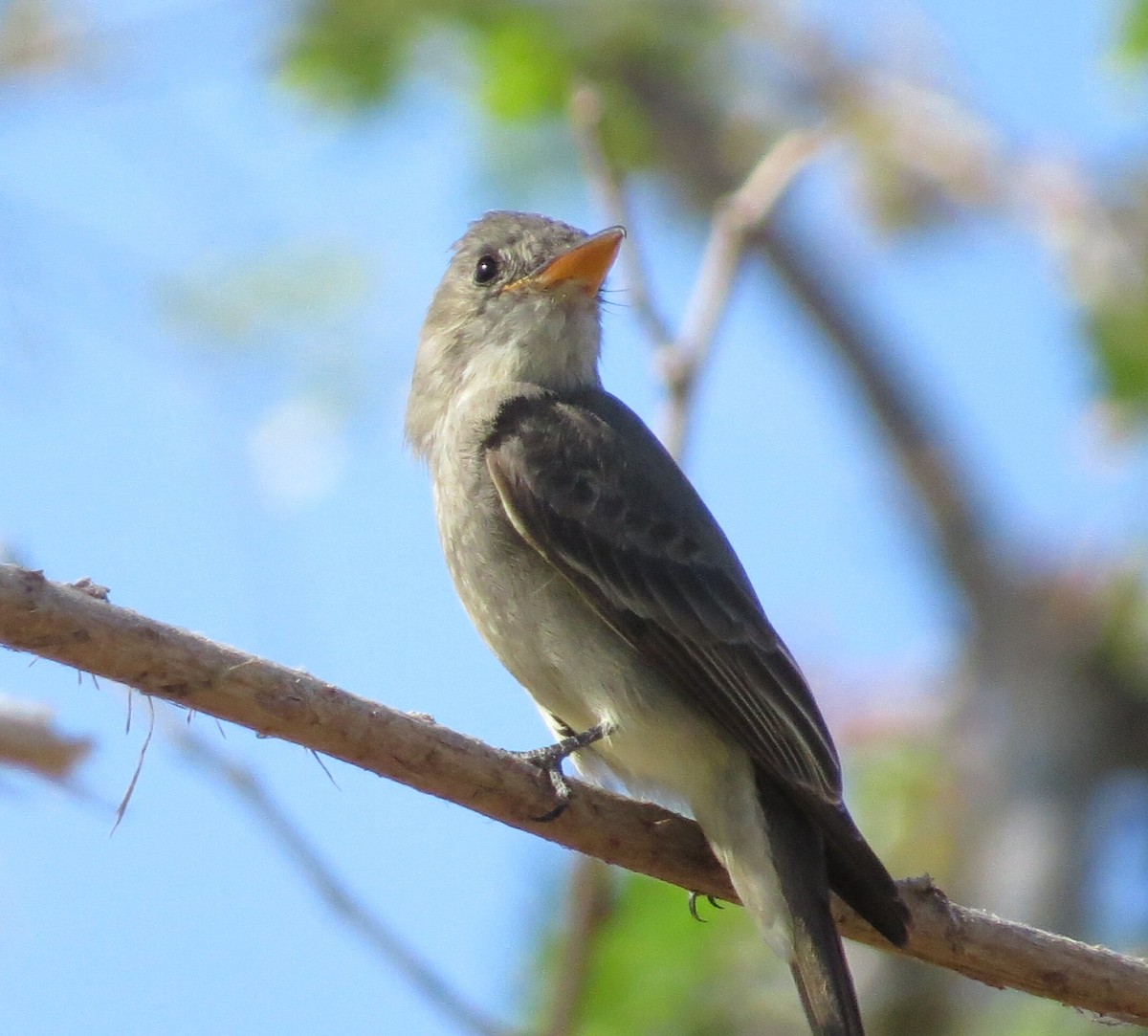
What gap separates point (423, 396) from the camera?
4836mm

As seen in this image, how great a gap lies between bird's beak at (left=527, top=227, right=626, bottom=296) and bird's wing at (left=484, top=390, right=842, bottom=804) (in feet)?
1.23

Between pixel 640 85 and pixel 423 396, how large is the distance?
436 cm

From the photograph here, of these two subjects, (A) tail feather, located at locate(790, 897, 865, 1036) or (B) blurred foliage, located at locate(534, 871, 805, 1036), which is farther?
(B) blurred foliage, located at locate(534, 871, 805, 1036)

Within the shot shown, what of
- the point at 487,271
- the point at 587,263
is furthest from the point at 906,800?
the point at 587,263

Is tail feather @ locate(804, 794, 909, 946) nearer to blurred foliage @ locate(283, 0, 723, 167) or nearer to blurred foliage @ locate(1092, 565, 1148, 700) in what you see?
blurred foliage @ locate(283, 0, 723, 167)

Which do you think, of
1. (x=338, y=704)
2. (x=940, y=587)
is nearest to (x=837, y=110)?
(x=940, y=587)

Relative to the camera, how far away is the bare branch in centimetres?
274

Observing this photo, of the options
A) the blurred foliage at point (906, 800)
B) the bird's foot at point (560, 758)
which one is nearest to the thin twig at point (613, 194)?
the bird's foot at point (560, 758)

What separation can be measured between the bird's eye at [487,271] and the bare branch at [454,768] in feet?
6.16

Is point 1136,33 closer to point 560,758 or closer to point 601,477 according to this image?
point 601,477

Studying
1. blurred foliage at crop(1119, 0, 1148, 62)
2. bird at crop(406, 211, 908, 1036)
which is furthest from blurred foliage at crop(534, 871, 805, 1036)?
blurred foliage at crop(1119, 0, 1148, 62)

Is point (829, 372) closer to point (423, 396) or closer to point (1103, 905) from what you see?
point (1103, 905)

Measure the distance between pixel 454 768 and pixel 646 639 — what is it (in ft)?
2.63

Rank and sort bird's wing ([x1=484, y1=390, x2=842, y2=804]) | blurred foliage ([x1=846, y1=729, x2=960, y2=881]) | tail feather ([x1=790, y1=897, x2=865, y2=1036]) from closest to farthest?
tail feather ([x1=790, y1=897, x2=865, y2=1036]), bird's wing ([x1=484, y1=390, x2=842, y2=804]), blurred foliage ([x1=846, y1=729, x2=960, y2=881])
